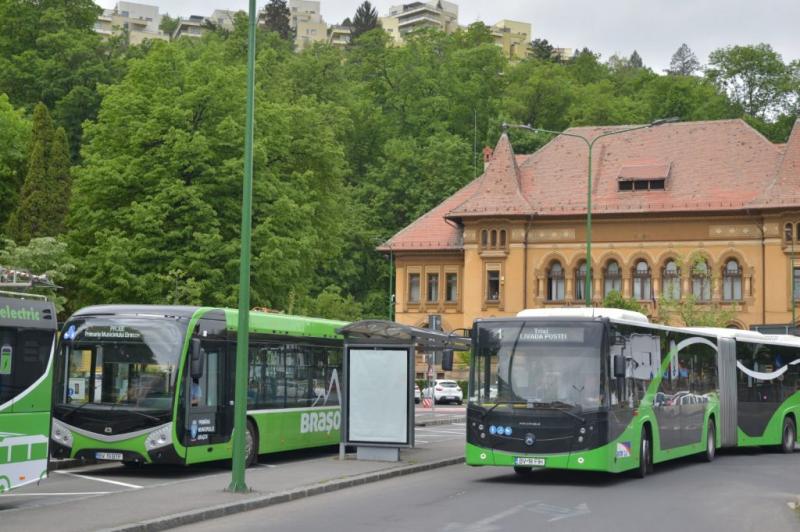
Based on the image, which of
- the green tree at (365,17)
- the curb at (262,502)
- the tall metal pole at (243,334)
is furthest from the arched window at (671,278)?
the green tree at (365,17)

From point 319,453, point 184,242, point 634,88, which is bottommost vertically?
point 319,453

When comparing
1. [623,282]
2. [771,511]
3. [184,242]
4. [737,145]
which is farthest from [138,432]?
[737,145]

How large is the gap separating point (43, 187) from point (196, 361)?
129 feet

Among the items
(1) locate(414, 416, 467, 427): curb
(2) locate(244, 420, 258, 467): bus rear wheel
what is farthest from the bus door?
(1) locate(414, 416, 467, 427): curb

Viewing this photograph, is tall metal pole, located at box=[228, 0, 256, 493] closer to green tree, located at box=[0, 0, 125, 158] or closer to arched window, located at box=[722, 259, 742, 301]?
arched window, located at box=[722, 259, 742, 301]

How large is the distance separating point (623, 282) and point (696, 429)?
43880 millimetres

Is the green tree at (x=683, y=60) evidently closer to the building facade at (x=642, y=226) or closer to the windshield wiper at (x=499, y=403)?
the building facade at (x=642, y=226)

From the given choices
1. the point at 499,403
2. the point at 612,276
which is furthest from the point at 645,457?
the point at 612,276

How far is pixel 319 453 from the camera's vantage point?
27375 mm

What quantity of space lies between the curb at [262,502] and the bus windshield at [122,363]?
3.03 m

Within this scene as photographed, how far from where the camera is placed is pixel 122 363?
20688 mm

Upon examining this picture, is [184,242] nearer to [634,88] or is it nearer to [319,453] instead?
[319,453]

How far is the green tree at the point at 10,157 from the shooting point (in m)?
59.3

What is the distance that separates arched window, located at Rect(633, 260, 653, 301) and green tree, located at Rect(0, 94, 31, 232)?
32.4 meters
